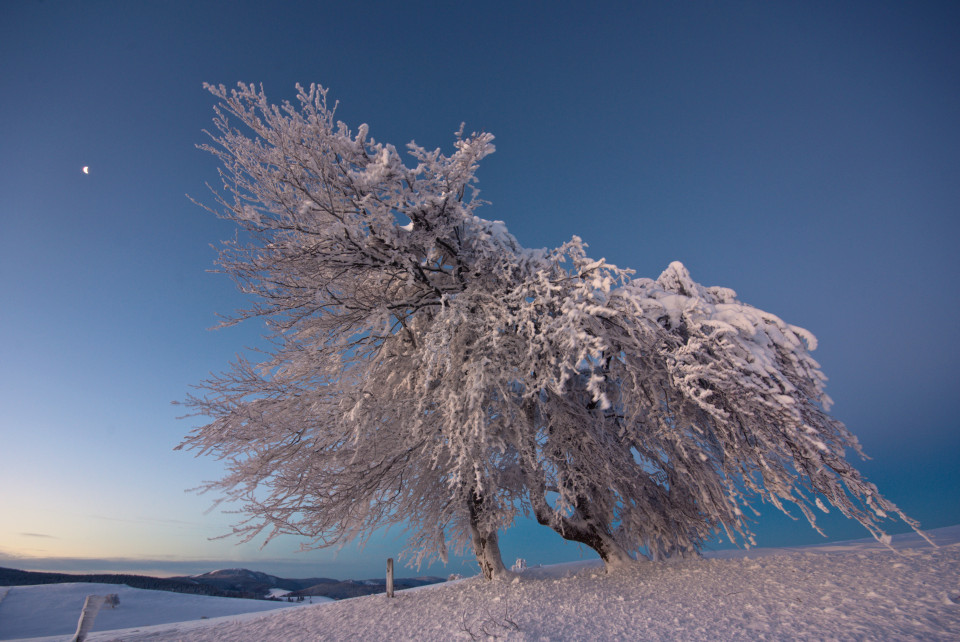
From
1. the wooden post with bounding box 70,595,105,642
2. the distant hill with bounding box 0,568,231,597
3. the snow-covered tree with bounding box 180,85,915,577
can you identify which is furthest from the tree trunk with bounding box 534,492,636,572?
the distant hill with bounding box 0,568,231,597

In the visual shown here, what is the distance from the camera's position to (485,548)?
807 centimetres

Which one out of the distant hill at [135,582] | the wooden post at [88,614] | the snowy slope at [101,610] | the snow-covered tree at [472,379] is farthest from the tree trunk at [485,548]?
the distant hill at [135,582]

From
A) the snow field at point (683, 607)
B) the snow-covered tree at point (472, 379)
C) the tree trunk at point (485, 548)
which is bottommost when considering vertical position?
the snow field at point (683, 607)

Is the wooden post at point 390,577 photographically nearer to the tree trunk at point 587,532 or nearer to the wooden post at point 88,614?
the tree trunk at point 587,532

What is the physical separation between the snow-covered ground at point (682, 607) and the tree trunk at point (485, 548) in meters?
0.56

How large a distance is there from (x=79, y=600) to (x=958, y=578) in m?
22.4

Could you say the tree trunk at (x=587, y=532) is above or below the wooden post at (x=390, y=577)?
above

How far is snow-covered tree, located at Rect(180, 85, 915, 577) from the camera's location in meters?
5.83

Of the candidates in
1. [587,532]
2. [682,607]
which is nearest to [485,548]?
[587,532]

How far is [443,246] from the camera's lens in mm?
7574

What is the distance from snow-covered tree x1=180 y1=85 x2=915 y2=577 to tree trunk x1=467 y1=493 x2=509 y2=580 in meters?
0.04

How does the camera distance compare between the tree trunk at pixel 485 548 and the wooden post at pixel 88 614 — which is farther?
the tree trunk at pixel 485 548

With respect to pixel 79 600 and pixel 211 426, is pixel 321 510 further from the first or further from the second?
pixel 79 600

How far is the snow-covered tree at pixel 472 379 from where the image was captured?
583 centimetres
